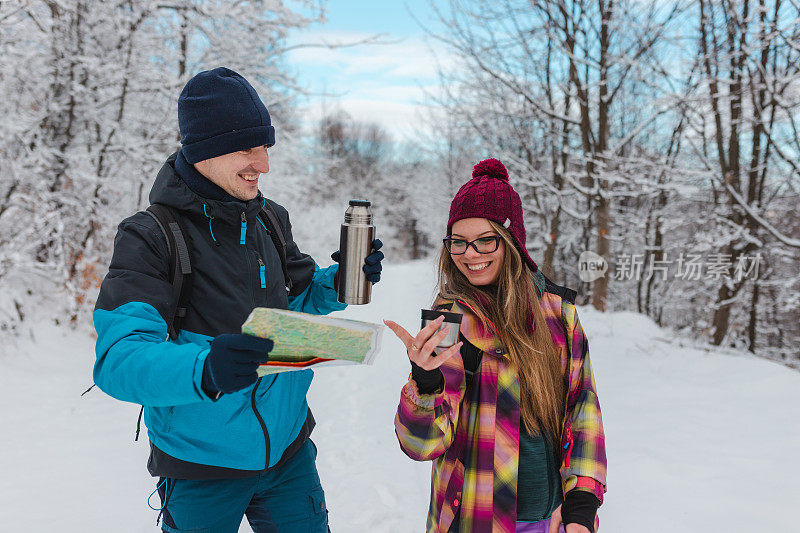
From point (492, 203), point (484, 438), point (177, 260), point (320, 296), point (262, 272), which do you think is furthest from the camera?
point (320, 296)

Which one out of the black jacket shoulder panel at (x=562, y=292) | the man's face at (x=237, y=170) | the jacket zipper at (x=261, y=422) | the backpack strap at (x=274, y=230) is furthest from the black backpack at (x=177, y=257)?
the black jacket shoulder panel at (x=562, y=292)

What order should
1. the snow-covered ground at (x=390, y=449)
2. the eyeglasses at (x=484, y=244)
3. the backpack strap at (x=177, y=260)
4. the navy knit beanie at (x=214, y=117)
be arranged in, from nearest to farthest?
the backpack strap at (x=177, y=260)
the navy knit beanie at (x=214, y=117)
the eyeglasses at (x=484, y=244)
the snow-covered ground at (x=390, y=449)

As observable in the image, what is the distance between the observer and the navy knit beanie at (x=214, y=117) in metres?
1.61

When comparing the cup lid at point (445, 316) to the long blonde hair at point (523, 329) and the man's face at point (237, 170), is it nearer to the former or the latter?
the long blonde hair at point (523, 329)

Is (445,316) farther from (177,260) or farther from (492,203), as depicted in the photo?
(177,260)

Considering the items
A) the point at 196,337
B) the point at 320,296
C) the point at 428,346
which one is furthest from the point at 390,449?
the point at 428,346

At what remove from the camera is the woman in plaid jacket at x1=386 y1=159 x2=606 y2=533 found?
1540 millimetres

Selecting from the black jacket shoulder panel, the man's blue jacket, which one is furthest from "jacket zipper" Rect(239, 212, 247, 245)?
the black jacket shoulder panel

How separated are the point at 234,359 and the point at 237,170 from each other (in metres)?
0.81

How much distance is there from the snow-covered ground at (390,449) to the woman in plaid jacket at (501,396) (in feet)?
6.28

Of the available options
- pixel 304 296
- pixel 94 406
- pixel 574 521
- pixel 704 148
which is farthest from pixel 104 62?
pixel 704 148

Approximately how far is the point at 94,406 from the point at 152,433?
413 cm

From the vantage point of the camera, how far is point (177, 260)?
151 cm

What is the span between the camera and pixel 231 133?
1628mm
